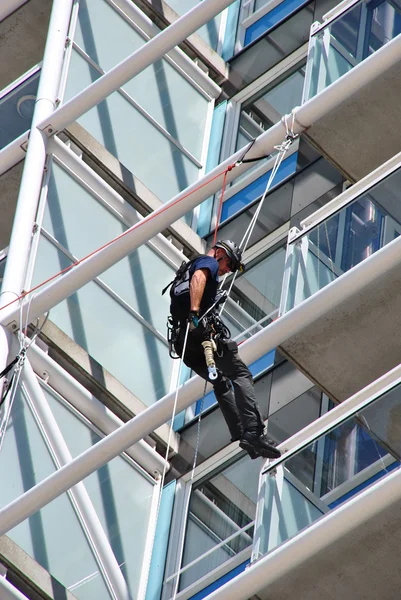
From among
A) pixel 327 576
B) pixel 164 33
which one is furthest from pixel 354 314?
pixel 164 33

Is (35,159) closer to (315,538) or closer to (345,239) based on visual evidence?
(345,239)

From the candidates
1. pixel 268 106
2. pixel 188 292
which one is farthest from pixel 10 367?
pixel 268 106

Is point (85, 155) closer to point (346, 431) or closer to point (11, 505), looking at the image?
point (11, 505)

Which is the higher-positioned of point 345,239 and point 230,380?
point 345,239

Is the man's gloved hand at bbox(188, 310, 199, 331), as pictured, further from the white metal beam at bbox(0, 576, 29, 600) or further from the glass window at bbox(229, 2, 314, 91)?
the glass window at bbox(229, 2, 314, 91)

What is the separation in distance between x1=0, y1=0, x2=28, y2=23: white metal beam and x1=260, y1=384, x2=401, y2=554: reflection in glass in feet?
27.1

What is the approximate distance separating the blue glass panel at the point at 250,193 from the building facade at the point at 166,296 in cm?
4

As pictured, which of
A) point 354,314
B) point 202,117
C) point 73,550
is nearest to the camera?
point 354,314

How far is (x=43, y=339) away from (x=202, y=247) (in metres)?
3.65

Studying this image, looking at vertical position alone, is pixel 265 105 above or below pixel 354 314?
above

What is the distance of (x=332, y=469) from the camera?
11188 millimetres

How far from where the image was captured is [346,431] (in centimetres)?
1128

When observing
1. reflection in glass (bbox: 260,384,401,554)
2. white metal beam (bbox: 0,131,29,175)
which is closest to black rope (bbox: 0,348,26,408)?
reflection in glass (bbox: 260,384,401,554)

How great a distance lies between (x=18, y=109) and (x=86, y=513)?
5.68 meters
